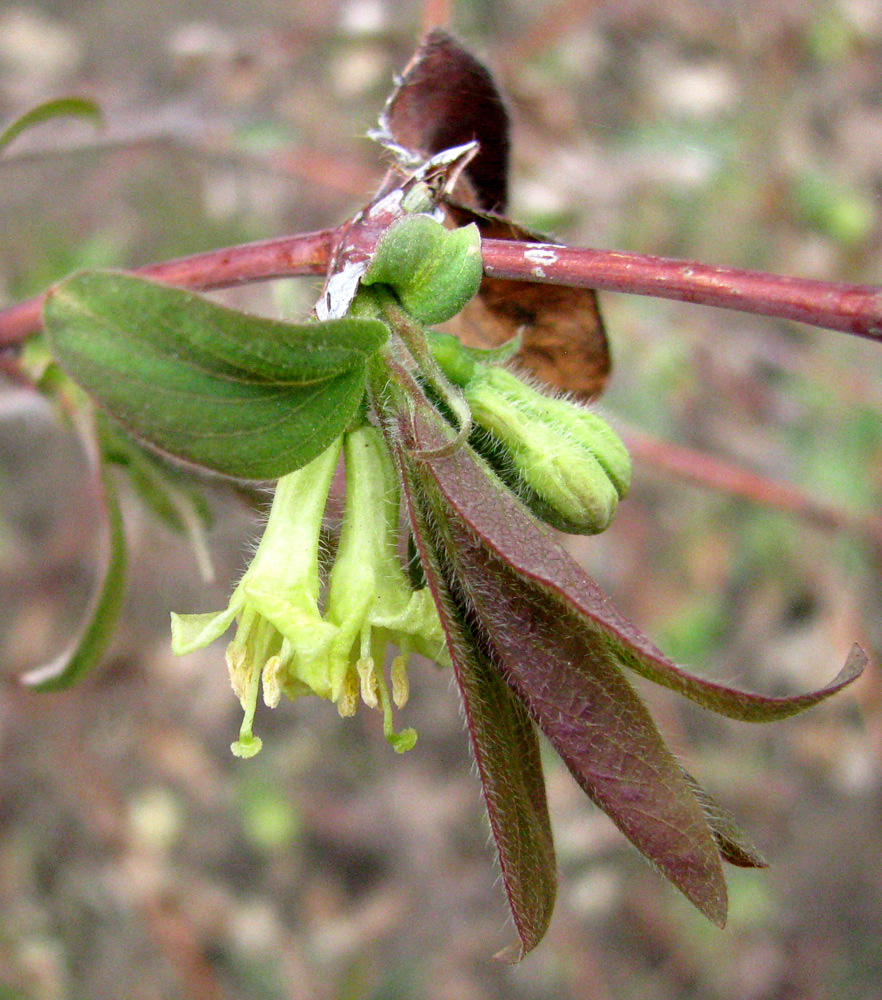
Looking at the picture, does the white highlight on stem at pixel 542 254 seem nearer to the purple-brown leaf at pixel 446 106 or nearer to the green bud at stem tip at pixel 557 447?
the green bud at stem tip at pixel 557 447

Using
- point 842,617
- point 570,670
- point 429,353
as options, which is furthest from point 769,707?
point 842,617

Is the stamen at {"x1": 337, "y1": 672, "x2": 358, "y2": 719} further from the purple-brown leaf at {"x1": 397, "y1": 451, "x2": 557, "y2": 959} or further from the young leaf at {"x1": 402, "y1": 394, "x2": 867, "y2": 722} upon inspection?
the young leaf at {"x1": 402, "y1": 394, "x2": 867, "y2": 722}

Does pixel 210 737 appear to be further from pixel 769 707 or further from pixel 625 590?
pixel 769 707

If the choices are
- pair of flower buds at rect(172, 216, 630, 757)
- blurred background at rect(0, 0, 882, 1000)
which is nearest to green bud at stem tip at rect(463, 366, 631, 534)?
pair of flower buds at rect(172, 216, 630, 757)

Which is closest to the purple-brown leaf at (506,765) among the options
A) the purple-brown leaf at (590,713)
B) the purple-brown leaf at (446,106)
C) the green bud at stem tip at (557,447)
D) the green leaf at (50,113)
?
the purple-brown leaf at (590,713)

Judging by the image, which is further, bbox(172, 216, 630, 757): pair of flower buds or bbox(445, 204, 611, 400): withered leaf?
bbox(445, 204, 611, 400): withered leaf
